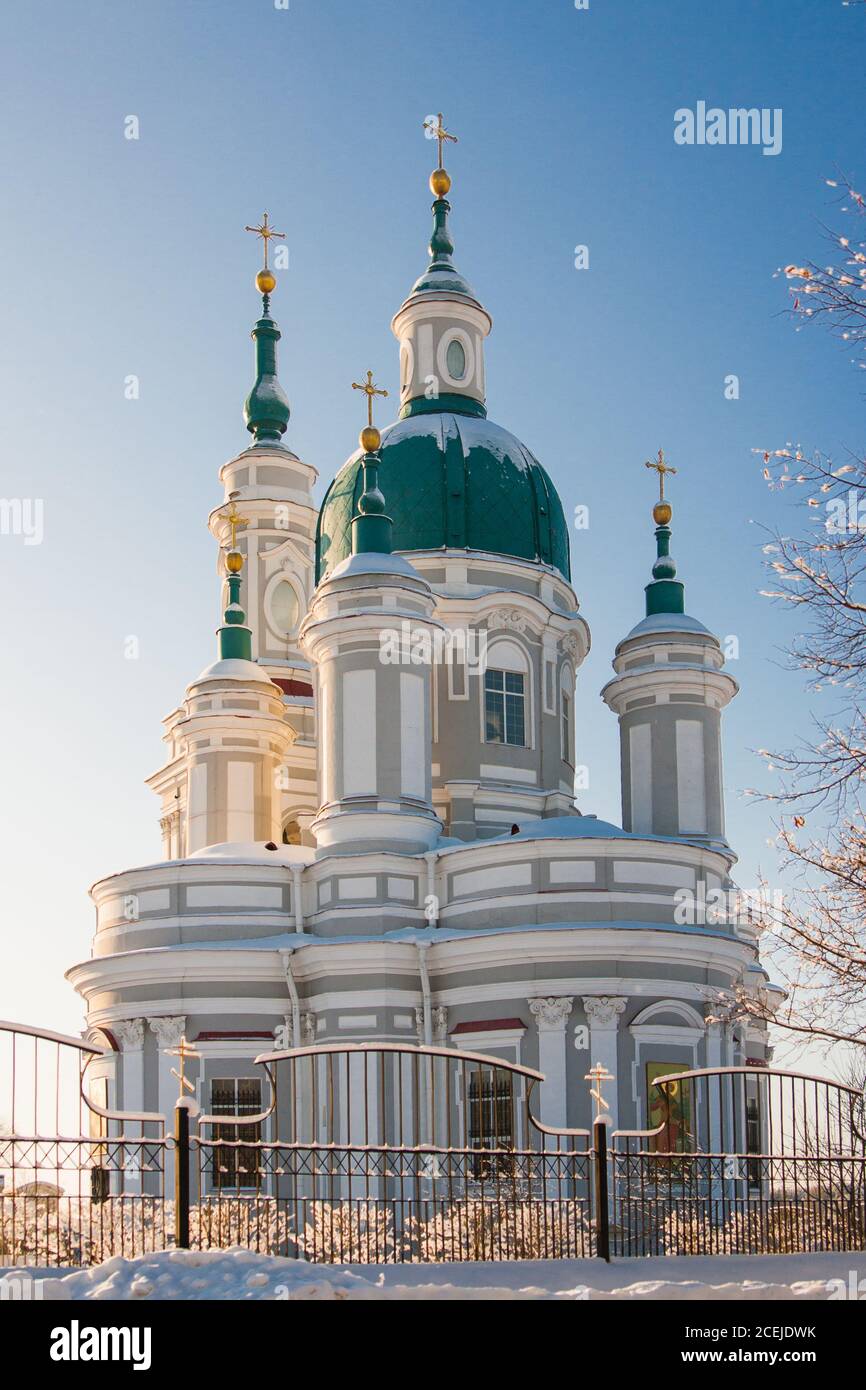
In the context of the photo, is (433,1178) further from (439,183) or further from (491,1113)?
(439,183)

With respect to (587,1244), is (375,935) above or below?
above

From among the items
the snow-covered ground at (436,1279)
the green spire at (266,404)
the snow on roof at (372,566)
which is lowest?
the snow-covered ground at (436,1279)

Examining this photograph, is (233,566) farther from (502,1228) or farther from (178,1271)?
(178,1271)

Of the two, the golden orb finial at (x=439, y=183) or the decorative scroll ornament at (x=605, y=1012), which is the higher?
the golden orb finial at (x=439, y=183)

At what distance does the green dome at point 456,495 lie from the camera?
3017 centimetres

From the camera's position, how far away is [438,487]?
30297mm

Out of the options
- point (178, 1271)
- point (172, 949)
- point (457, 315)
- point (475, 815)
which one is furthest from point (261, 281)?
point (178, 1271)

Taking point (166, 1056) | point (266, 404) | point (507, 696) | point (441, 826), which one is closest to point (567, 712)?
point (507, 696)

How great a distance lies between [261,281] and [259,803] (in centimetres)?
1456

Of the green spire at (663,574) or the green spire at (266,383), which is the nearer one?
the green spire at (663,574)

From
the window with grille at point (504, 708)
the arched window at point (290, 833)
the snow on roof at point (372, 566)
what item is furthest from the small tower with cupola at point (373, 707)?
the arched window at point (290, 833)

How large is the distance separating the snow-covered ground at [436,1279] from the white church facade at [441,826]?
366 inches

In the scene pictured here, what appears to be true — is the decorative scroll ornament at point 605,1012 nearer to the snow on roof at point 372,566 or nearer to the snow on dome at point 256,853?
the snow on dome at point 256,853
